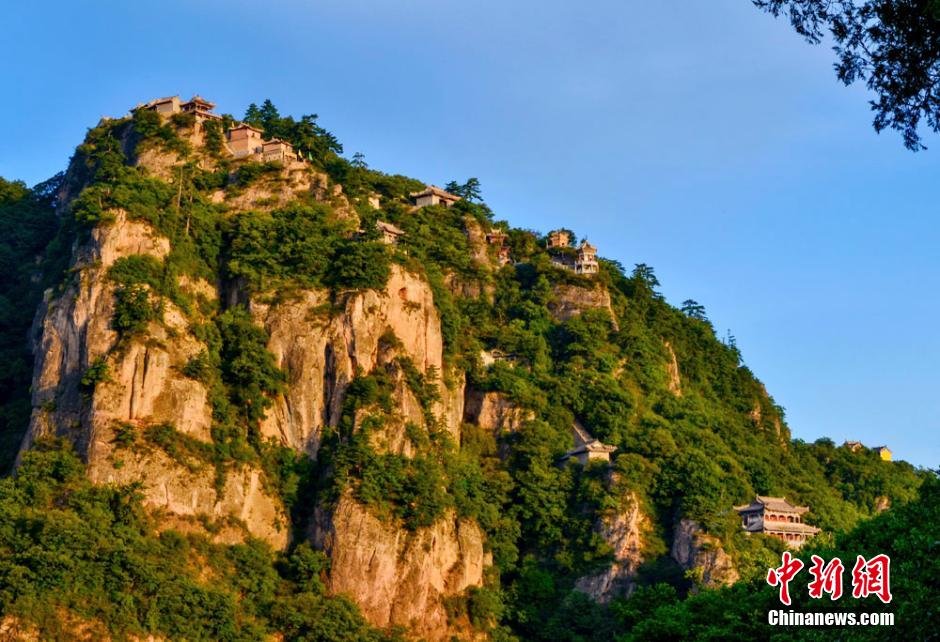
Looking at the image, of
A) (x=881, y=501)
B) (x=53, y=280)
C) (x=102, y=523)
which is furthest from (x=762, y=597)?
(x=881, y=501)

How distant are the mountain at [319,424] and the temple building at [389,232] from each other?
2.33 feet

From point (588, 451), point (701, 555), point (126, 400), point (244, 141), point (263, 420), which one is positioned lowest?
point (701, 555)

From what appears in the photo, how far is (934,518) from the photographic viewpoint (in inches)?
1457

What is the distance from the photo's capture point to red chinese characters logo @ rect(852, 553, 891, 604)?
32500 mm

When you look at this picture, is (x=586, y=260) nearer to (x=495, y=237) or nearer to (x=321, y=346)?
(x=495, y=237)

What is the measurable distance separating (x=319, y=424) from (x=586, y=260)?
28788 millimetres

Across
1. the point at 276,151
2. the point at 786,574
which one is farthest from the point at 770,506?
the point at 786,574

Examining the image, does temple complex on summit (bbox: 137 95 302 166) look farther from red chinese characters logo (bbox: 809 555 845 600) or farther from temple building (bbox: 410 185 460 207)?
red chinese characters logo (bbox: 809 555 845 600)

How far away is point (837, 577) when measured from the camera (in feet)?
115

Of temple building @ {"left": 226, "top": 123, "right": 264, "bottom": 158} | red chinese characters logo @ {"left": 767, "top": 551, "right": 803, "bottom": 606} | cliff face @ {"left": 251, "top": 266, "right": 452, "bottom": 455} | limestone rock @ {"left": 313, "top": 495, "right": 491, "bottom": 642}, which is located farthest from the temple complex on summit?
red chinese characters logo @ {"left": 767, "top": 551, "right": 803, "bottom": 606}

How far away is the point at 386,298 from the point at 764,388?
34168 millimetres

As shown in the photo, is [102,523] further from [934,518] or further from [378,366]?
[934,518]

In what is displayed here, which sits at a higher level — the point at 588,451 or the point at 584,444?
the point at 584,444

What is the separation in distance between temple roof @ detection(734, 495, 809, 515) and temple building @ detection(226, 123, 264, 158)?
35.4 m
